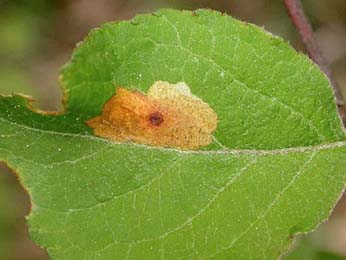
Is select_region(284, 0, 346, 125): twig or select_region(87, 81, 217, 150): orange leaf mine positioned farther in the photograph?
select_region(284, 0, 346, 125): twig

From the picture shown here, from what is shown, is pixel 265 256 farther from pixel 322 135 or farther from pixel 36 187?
Answer: pixel 36 187

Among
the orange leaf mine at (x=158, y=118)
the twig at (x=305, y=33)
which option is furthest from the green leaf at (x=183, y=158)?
the twig at (x=305, y=33)

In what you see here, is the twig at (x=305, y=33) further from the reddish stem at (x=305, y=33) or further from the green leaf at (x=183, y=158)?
the green leaf at (x=183, y=158)

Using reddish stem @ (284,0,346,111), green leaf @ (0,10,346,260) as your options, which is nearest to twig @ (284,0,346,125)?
reddish stem @ (284,0,346,111)

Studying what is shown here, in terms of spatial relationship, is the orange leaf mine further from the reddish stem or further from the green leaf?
the reddish stem

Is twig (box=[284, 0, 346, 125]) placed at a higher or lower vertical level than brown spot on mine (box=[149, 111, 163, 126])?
higher

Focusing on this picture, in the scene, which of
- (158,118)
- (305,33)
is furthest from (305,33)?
(158,118)

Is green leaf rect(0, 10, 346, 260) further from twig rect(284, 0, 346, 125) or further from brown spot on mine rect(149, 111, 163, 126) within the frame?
twig rect(284, 0, 346, 125)
